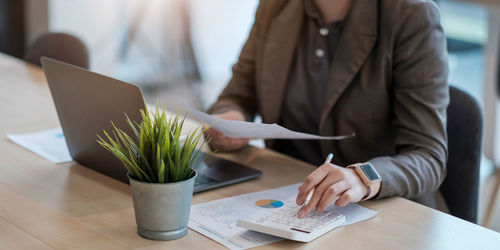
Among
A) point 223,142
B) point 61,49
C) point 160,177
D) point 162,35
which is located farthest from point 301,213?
point 162,35

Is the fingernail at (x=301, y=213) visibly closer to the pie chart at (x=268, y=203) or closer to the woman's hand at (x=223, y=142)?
the pie chart at (x=268, y=203)

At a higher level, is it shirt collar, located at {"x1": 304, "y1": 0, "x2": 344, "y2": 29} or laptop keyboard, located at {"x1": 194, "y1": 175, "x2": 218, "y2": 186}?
shirt collar, located at {"x1": 304, "y1": 0, "x2": 344, "y2": 29}

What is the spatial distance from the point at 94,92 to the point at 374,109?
0.67 metres

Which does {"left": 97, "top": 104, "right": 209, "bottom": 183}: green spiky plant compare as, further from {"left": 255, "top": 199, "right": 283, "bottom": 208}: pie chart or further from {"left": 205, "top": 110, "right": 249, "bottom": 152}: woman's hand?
{"left": 205, "top": 110, "right": 249, "bottom": 152}: woman's hand

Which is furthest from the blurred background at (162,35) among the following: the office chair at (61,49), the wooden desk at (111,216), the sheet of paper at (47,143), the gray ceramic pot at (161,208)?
the gray ceramic pot at (161,208)

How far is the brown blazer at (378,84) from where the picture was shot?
4.28 feet

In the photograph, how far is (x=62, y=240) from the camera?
931 mm

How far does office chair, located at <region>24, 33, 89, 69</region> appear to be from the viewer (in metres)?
2.17

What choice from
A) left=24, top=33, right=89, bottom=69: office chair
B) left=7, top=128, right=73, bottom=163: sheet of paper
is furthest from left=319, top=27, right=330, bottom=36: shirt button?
left=24, top=33, right=89, bottom=69: office chair

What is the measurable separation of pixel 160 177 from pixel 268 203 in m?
0.28

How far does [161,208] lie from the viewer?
3.02 feet

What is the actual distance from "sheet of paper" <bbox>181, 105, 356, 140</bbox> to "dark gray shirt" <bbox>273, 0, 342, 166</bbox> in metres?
0.32

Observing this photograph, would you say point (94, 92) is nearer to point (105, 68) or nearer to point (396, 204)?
point (396, 204)

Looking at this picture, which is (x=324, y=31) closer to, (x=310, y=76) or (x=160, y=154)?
(x=310, y=76)
